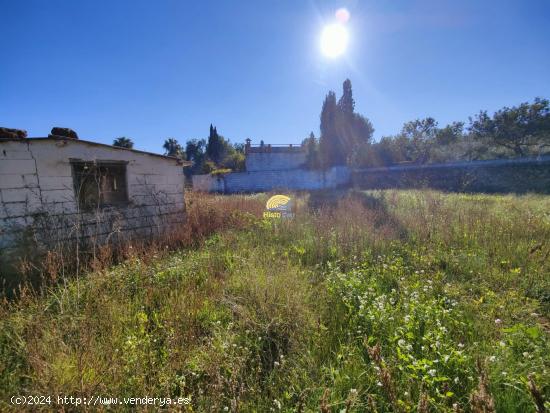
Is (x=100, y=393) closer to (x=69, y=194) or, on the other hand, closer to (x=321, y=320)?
(x=321, y=320)

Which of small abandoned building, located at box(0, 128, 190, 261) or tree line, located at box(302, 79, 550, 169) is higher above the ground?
tree line, located at box(302, 79, 550, 169)

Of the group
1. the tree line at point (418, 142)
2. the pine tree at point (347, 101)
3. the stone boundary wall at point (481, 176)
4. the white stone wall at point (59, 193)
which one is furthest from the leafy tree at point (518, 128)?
the white stone wall at point (59, 193)

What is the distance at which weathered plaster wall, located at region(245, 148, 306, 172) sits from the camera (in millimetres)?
27328

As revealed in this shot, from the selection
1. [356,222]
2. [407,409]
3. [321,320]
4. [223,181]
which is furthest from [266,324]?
[223,181]

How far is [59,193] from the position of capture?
498 centimetres

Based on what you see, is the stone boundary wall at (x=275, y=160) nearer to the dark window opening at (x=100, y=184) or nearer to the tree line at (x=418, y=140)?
the tree line at (x=418, y=140)

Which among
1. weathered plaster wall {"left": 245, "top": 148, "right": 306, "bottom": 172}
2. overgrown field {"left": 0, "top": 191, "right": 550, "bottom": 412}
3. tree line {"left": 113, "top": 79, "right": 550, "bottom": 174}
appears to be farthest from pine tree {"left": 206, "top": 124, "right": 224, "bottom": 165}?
overgrown field {"left": 0, "top": 191, "right": 550, "bottom": 412}

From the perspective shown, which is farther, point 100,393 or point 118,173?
point 118,173

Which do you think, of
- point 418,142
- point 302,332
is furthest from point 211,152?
point 302,332

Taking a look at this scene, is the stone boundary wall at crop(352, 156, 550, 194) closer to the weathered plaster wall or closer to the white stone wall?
the weathered plaster wall

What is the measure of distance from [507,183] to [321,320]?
2141 centimetres

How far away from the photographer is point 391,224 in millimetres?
5664

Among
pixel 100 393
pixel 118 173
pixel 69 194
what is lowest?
pixel 100 393

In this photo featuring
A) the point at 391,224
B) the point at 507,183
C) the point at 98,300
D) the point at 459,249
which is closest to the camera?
the point at 98,300
